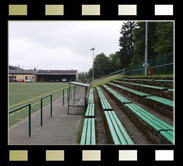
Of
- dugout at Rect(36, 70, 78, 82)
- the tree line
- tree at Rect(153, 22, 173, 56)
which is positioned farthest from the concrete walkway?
dugout at Rect(36, 70, 78, 82)

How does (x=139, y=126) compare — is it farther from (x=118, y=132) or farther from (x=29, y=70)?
(x=29, y=70)

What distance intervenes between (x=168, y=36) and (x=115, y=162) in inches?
1150

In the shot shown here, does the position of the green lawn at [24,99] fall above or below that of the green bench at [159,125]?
below

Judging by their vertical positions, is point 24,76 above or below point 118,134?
above

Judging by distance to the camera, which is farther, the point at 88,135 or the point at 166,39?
the point at 166,39

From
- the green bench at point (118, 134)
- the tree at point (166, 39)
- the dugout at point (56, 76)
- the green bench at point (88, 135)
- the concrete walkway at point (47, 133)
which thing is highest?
the tree at point (166, 39)

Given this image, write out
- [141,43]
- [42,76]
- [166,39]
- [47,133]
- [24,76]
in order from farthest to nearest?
[24,76] < [42,76] < [141,43] < [166,39] < [47,133]

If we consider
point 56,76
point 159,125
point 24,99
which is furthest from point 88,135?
point 56,76

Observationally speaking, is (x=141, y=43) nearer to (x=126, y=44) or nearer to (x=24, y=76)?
(x=126, y=44)

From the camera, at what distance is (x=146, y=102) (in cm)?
516

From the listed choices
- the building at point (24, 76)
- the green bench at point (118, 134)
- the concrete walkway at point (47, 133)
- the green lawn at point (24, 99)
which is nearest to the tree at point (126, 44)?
the green lawn at point (24, 99)

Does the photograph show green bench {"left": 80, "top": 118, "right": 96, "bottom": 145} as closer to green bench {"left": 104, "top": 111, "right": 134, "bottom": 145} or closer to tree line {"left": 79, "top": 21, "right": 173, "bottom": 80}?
green bench {"left": 104, "top": 111, "right": 134, "bottom": 145}

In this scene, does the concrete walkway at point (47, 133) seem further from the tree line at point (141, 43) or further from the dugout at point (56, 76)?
the dugout at point (56, 76)
